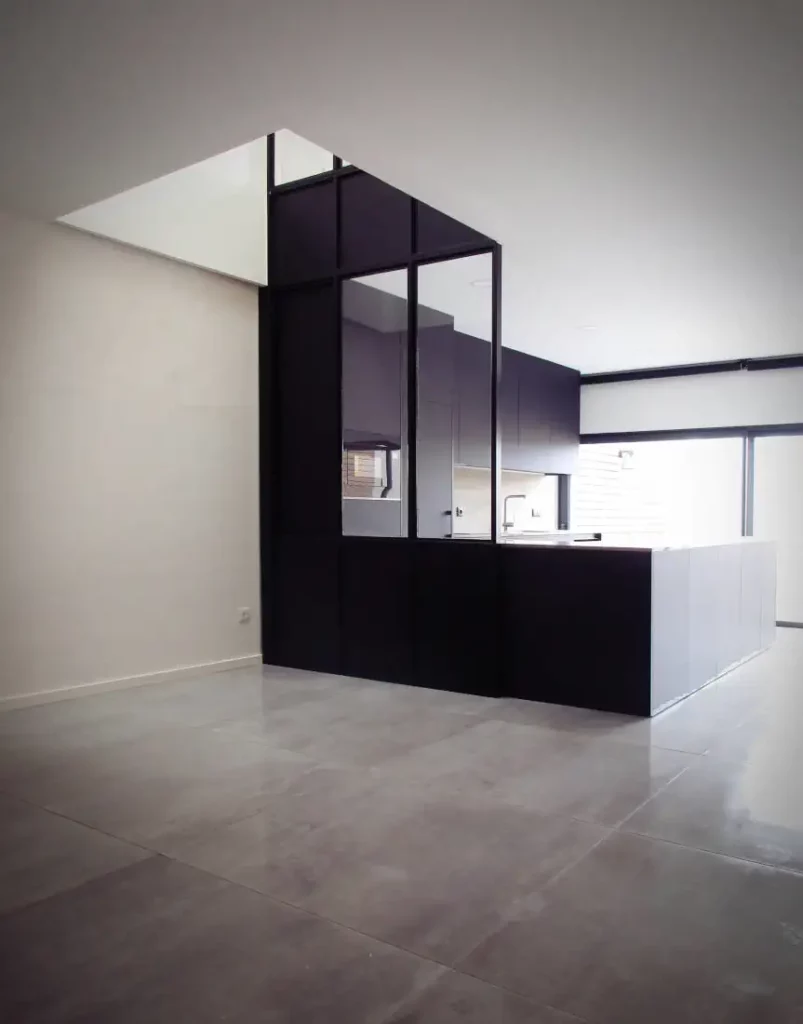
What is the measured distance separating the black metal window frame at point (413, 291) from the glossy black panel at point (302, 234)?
0.12ft

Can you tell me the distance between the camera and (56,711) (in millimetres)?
4453

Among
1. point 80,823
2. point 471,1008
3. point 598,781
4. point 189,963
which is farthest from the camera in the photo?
point 598,781

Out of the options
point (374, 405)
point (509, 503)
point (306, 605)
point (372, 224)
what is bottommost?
point (306, 605)

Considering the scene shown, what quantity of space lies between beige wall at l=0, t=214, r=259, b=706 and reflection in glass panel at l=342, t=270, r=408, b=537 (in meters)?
0.73

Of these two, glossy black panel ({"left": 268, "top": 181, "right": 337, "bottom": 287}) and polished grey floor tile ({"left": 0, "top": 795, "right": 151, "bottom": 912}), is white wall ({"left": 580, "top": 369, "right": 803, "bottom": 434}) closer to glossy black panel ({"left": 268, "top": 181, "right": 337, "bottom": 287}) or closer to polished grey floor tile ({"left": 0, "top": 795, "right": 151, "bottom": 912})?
glossy black panel ({"left": 268, "top": 181, "right": 337, "bottom": 287})

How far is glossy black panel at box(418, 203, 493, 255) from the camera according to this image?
491 centimetres

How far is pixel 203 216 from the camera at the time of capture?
546 cm

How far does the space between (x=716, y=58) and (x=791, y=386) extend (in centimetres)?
557

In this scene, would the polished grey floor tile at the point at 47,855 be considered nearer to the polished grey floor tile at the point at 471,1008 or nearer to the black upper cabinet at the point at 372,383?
the polished grey floor tile at the point at 471,1008

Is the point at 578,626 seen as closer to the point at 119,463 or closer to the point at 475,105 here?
the point at 475,105

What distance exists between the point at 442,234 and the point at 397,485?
1.91 m

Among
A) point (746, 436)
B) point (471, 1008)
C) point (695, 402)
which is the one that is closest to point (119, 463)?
point (471, 1008)

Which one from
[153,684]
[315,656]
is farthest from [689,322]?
[153,684]

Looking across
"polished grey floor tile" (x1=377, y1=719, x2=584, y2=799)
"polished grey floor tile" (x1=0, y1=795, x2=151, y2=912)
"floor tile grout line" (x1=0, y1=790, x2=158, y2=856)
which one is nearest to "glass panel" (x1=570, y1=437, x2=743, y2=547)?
"polished grey floor tile" (x1=377, y1=719, x2=584, y2=799)
